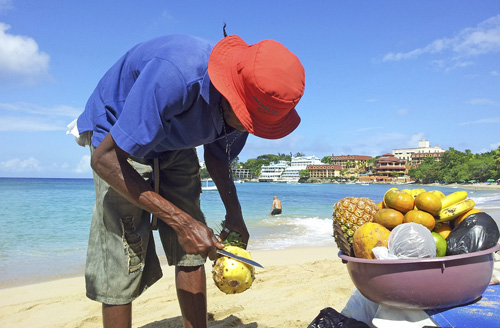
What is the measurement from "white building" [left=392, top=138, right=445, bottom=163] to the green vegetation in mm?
36996

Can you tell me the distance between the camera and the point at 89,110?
7.24 ft

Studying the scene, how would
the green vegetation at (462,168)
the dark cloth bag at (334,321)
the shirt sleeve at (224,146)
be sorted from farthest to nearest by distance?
the green vegetation at (462,168), the shirt sleeve at (224,146), the dark cloth bag at (334,321)

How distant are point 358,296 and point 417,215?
0.73m

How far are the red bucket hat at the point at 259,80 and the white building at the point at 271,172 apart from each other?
140 meters

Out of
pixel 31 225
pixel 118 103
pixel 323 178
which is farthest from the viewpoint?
pixel 323 178

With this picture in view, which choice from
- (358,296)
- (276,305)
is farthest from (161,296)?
(358,296)

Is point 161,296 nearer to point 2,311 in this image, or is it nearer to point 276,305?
point 276,305

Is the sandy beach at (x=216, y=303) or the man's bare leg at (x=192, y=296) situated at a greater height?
the man's bare leg at (x=192, y=296)

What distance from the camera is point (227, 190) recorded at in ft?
8.89

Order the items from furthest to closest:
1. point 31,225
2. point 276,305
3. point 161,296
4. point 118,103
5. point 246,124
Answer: point 31,225 < point 161,296 < point 276,305 < point 118,103 < point 246,124

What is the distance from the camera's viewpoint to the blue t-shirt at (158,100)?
5.47 ft

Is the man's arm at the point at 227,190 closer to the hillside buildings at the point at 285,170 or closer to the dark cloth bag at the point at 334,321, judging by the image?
the dark cloth bag at the point at 334,321

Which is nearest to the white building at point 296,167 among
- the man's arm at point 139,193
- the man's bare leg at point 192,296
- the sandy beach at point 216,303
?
the sandy beach at point 216,303

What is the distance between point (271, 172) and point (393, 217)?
470 ft
